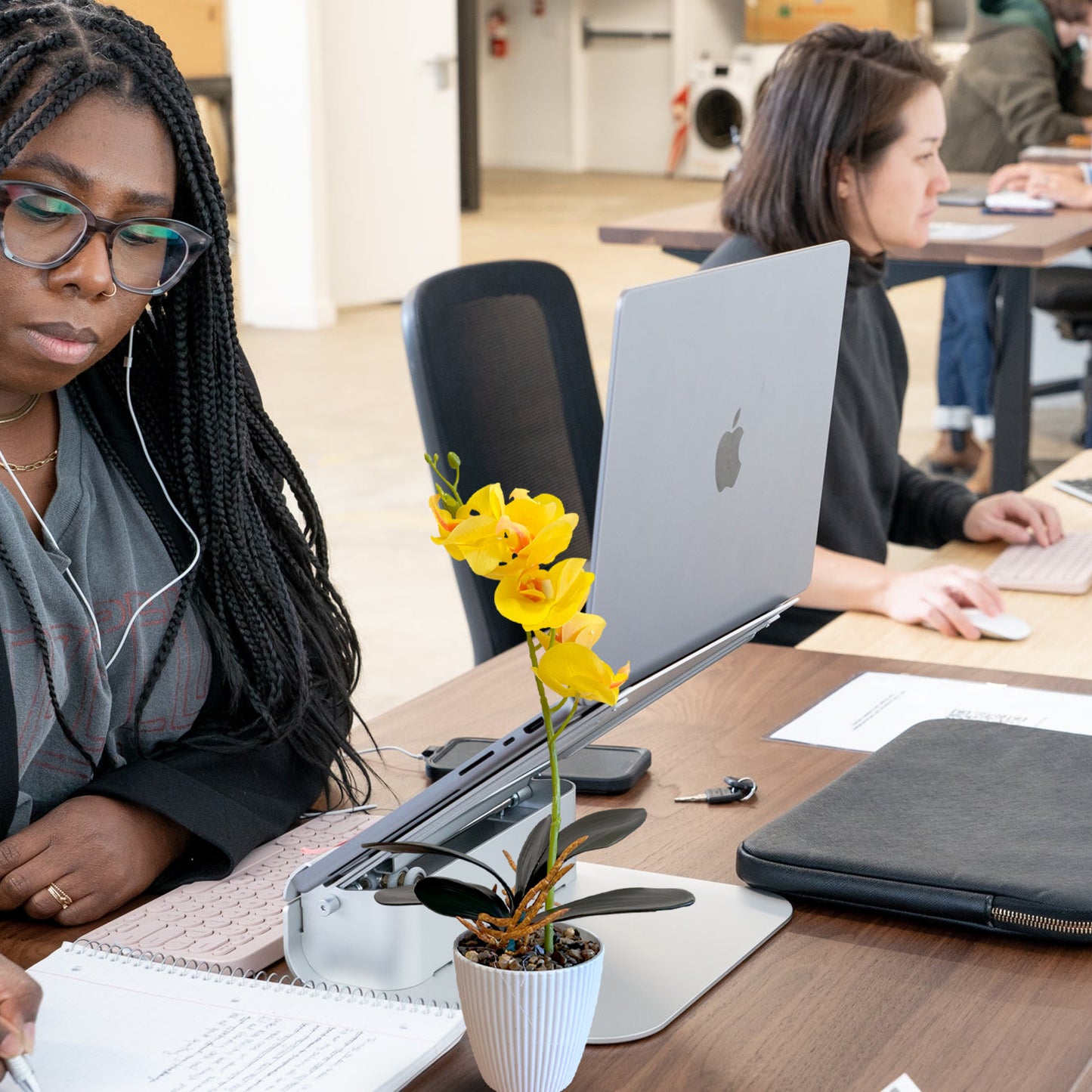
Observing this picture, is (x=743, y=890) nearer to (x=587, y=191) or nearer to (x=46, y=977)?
(x=46, y=977)

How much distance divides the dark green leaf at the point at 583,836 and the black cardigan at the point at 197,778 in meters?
0.35

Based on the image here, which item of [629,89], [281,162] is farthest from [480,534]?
[629,89]

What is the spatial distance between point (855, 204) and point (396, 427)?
321cm

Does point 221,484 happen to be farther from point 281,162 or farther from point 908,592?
point 281,162

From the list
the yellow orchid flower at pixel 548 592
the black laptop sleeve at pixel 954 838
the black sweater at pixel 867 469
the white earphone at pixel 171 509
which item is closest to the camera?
the yellow orchid flower at pixel 548 592

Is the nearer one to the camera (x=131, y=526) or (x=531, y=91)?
(x=131, y=526)

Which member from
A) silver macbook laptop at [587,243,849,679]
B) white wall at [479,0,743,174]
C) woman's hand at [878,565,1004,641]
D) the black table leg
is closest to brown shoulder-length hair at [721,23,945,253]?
woman's hand at [878,565,1004,641]

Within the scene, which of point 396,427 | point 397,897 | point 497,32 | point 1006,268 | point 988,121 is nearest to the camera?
point 397,897

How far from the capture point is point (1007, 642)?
1639 mm

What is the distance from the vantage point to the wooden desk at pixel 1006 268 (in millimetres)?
3637

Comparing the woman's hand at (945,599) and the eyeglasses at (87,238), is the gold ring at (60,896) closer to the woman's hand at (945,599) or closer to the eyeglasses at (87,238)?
the eyeglasses at (87,238)

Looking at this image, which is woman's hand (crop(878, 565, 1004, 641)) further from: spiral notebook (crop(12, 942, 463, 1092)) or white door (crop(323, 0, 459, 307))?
white door (crop(323, 0, 459, 307))

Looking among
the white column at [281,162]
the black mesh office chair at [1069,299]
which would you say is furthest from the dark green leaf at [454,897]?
the white column at [281,162]

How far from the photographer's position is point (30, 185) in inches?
41.9
